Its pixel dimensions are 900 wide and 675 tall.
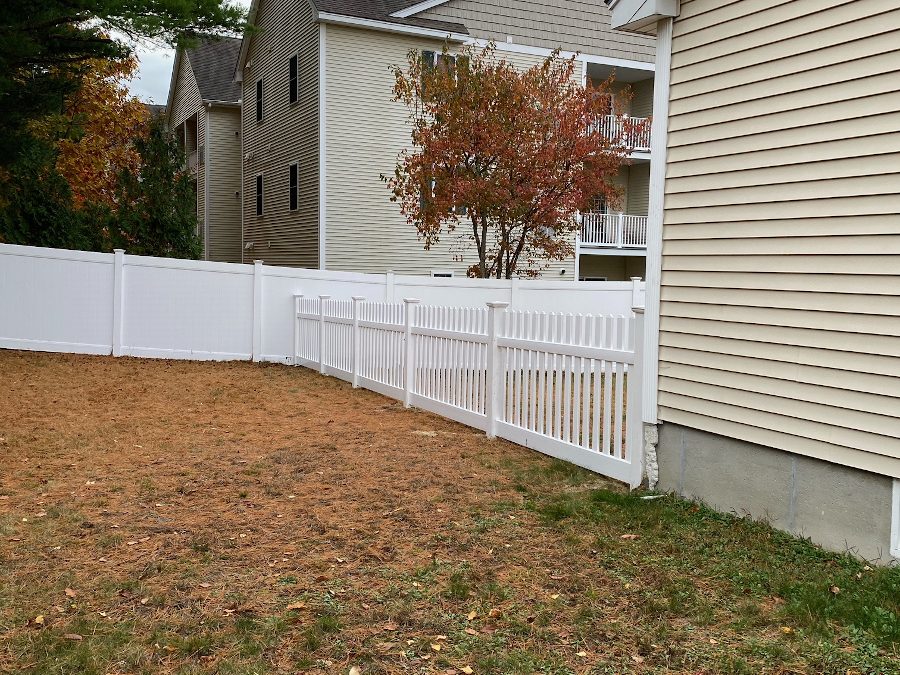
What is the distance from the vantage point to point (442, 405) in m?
9.24

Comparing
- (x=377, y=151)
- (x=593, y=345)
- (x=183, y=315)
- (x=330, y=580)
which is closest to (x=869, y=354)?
(x=593, y=345)

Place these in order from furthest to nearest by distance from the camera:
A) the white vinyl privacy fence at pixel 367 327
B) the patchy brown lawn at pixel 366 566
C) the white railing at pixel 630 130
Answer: the white railing at pixel 630 130, the white vinyl privacy fence at pixel 367 327, the patchy brown lawn at pixel 366 566

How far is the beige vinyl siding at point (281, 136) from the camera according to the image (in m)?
20.5

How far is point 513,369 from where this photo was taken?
791 cm

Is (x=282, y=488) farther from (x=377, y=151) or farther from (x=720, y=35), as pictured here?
(x=377, y=151)

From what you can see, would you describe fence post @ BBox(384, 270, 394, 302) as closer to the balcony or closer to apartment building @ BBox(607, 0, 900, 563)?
apartment building @ BBox(607, 0, 900, 563)

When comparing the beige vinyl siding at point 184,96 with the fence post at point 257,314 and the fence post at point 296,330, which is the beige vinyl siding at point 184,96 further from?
the fence post at point 296,330

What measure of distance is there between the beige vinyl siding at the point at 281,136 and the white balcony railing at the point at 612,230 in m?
7.83

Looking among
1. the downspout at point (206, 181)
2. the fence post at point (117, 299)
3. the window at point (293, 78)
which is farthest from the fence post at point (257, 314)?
the downspout at point (206, 181)

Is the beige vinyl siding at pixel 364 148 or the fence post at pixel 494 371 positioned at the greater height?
the beige vinyl siding at pixel 364 148

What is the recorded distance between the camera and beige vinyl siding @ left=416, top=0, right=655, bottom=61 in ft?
69.9

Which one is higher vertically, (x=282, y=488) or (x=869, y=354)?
(x=869, y=354)

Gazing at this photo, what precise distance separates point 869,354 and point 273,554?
359 centimetres

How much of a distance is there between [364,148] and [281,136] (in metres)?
3.48
